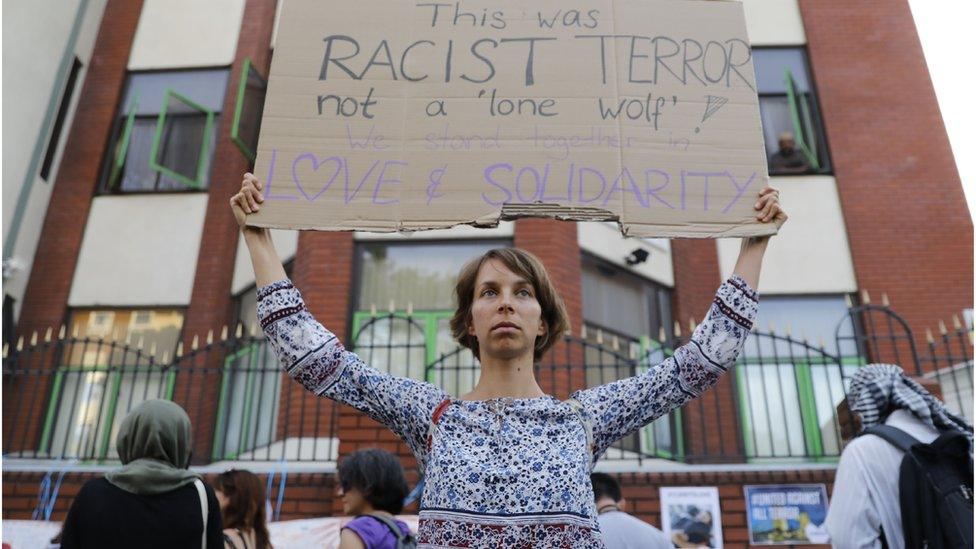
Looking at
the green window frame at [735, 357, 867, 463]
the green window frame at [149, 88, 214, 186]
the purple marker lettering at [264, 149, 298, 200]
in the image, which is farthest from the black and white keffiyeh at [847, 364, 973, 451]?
the green window frame at [149, 88, 214, 186]

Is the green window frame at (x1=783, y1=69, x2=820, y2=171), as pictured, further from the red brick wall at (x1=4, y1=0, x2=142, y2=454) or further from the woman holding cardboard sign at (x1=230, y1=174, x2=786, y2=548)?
the red brick wall at (x1=4, y1=0, x2=142, y2=454)

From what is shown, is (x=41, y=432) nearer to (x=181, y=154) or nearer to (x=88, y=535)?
(x=181, y=154)

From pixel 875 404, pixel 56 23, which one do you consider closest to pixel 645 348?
pixel 875 404

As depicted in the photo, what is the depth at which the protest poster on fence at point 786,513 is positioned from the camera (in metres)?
6.70

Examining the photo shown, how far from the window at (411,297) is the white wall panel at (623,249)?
119cm

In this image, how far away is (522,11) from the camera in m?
2.66

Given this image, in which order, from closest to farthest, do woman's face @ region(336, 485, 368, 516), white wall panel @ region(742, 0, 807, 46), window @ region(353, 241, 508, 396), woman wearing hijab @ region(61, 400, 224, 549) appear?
woman wearing hijab @ region(61, 400, 224, 549), woman's face @ region(336, 485, 368, 516), window @ region(353, 241, 508, 396), white wall panel @ region(742, 0, 807, 46)

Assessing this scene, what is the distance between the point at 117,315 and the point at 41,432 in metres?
1.75

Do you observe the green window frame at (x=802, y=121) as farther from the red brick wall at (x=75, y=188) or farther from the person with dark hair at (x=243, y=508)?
the red brick wall at (x=75, y=188)

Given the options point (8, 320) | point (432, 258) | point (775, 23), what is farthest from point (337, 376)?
point (775, 23)

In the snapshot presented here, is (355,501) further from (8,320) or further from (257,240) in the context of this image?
(8,320)

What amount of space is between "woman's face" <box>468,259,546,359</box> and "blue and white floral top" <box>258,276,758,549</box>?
153 mm

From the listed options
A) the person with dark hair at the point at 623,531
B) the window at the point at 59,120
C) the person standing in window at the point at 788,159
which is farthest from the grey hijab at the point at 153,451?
the window at the point at 59,120

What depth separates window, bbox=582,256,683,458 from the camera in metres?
8.57
